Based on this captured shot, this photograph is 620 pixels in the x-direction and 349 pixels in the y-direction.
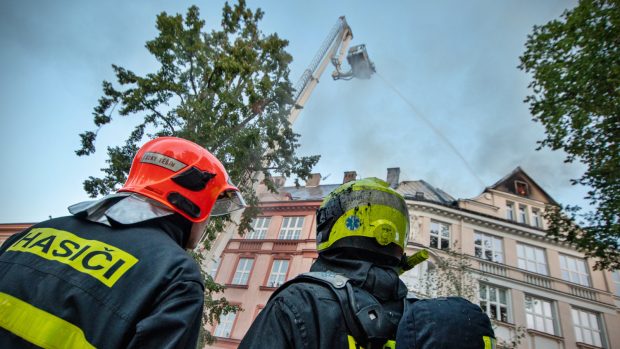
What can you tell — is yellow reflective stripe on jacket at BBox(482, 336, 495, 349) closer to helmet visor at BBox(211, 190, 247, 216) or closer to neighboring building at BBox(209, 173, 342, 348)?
helmet visor at BBox(211, 190, 247, 216)

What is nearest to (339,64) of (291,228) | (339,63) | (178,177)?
(339,63)

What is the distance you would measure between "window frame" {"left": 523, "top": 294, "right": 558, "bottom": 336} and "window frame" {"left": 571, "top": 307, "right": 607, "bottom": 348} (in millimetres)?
879

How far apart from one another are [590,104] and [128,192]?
11.4m

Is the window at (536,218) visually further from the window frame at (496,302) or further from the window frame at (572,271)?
the window frame at (496,302)

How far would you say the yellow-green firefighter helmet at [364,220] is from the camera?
2.08m

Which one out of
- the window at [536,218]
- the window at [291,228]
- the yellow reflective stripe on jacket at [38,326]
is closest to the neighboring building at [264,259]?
the window at [291,228]

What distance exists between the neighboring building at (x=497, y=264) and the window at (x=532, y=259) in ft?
0.17

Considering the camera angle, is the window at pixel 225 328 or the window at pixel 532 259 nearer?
the window at pixel 532 259

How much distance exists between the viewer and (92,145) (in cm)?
923

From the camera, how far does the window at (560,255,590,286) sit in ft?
59.6

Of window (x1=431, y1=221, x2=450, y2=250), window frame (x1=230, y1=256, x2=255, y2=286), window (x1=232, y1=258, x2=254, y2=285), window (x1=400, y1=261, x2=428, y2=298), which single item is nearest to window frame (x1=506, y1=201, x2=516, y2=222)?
Answer: window (x1=431, y1=221, x2=450, y2=250)

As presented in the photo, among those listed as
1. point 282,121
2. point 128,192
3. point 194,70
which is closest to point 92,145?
point 194,70

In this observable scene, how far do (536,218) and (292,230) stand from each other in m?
14.6

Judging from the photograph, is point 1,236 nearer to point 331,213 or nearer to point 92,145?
point 92,145
